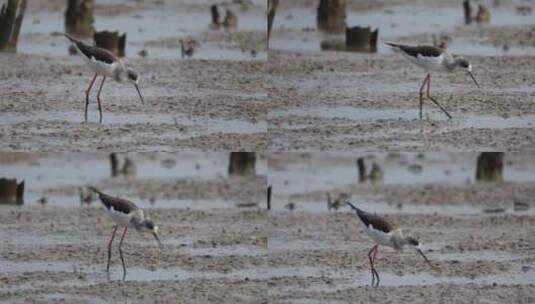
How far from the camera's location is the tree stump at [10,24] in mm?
14471

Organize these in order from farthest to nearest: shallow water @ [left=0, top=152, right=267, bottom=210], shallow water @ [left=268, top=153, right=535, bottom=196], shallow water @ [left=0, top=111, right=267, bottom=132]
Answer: shallow water @ [left=268, top=153, right=535, bottom=196], shallow water @ [left=0, top=152, right=267, bottom=210], shallow water @ [left=0, top=111, right=267, bottom=132]

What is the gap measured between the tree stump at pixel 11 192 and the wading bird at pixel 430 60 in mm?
3291

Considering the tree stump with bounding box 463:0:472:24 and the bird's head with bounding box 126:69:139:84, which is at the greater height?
the tree stump with bounding box 463:0:472:24

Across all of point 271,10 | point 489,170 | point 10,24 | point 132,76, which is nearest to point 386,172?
point 489,170

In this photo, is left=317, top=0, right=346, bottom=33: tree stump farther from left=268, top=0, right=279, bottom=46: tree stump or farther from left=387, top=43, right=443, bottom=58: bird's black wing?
left=387, top=43, right=443, bottom=58: bird's black wing

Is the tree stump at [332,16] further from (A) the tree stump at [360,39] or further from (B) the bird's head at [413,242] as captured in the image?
(B) the bird's head at [413,242]

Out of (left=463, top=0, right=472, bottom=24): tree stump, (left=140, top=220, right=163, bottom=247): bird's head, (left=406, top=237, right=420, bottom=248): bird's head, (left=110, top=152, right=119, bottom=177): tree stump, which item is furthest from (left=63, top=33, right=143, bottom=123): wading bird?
(left=463, top=0, right=472, bottom=24): tree stump

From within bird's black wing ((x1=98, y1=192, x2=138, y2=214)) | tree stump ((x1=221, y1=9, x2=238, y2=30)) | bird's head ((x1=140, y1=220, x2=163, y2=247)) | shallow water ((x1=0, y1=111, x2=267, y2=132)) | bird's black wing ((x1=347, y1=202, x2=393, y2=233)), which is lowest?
bird's head ((x1=140, y1=220, x2=163, y2=247))

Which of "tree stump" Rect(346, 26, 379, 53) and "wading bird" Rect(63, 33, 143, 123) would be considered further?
"tree stump" Rect(346, 26, 379, 53)

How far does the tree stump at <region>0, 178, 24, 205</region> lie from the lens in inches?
532

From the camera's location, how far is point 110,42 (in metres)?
14.5

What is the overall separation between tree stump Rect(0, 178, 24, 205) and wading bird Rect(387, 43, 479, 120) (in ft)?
10.8

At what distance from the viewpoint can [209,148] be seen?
12609 mm

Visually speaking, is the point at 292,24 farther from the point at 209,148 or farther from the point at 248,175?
the point at 209,148
